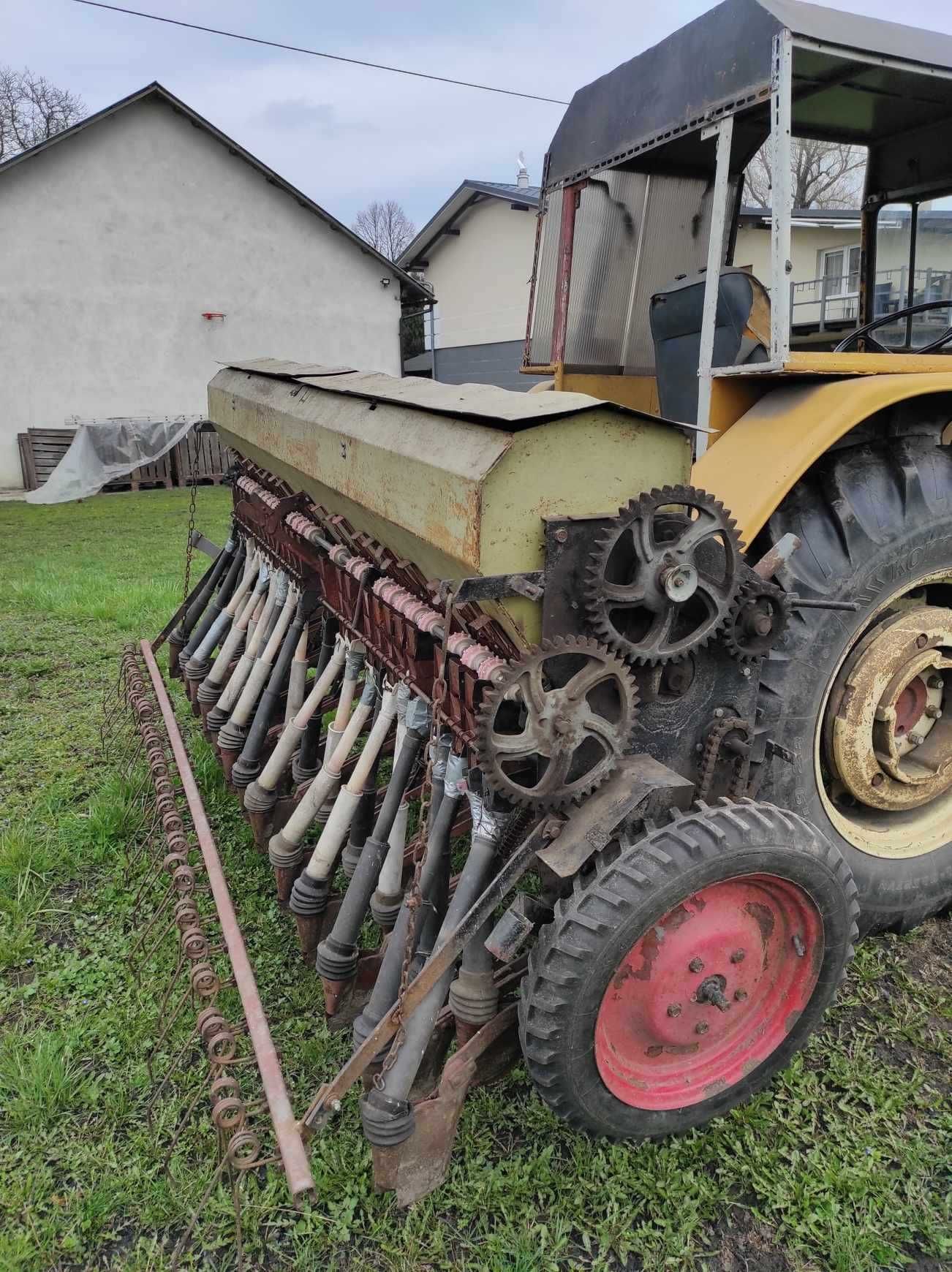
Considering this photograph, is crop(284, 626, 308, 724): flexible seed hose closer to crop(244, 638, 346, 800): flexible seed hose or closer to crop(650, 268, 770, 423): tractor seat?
crop(244, 638, 346, 800): flexible seed hose

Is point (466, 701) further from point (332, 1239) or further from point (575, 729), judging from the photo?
point (332, 1239)

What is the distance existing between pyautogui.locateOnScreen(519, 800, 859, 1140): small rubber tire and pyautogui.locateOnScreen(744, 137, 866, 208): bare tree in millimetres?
2028

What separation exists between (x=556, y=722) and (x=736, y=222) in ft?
7.61

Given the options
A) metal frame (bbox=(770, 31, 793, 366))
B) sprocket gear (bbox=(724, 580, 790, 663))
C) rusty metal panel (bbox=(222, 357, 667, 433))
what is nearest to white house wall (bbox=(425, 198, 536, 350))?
rusty metal panel (bbox=(222, 357, 667, 433))

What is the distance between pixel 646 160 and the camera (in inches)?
119

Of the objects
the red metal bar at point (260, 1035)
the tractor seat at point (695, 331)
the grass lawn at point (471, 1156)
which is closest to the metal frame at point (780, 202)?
the tractor seat at point (695, 331)

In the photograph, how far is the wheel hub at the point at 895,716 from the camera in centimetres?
226

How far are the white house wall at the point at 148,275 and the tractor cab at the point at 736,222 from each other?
12.2 meters

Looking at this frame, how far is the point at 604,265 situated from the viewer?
3.26 metres

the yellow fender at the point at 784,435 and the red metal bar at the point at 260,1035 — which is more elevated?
the yellow fender at the point at 784,435

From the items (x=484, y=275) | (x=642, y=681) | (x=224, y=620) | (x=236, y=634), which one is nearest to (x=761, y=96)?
(x=642, y=681)

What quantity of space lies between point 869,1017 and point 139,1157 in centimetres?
175

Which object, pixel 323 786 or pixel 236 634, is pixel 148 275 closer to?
pixel 236 634

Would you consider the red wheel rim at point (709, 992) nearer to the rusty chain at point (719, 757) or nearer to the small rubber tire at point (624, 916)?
the small rubber tire at point (624, 916)
